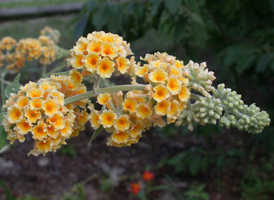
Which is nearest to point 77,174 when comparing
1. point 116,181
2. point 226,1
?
point 116,181

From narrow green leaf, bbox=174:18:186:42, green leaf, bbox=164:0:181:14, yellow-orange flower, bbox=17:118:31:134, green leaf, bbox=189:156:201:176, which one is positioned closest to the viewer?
yellow-orange flower, bbox=17:118:31:134

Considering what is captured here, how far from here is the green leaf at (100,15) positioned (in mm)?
1999

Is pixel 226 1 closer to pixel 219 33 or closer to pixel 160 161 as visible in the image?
pixel 219 33

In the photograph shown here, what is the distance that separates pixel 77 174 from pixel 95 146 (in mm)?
547

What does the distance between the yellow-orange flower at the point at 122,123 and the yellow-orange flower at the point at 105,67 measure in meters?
0.16

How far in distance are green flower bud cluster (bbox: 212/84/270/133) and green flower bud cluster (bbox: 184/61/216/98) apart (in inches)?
1.9

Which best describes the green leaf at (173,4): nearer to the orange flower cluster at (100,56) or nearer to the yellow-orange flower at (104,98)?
the orange flower cluster at (100,56)

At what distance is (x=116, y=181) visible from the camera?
3.24 meters

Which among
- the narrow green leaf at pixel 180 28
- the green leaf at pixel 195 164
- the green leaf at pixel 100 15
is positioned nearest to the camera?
the green leaf at pixel 100 15

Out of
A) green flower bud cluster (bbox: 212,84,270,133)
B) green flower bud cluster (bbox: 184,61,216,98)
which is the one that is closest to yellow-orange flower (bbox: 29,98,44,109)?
green flower bud cluster (bbox: 184,61,216,98)

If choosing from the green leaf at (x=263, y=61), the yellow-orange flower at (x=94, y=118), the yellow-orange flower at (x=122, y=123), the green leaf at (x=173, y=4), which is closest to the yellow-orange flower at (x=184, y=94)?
the yellow-orange flower at (x=122, y=123)

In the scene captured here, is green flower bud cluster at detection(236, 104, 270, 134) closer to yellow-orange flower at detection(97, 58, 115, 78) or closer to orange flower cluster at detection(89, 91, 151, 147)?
orange flower cluster at detection(89, 91, 151, 147)

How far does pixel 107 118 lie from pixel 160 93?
22 centimetres

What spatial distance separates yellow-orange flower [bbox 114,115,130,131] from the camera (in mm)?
1003
